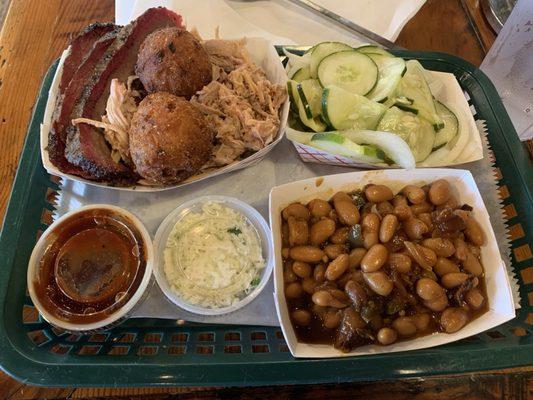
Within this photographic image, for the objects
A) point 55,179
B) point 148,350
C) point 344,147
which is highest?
point 344,147

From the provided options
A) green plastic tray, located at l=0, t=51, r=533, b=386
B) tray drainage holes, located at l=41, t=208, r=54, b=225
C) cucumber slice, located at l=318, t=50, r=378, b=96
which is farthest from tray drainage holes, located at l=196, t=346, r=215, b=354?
cucumber slice, located at l=318, t=50, r=378, b=96

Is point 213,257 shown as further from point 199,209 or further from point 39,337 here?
point 39,337

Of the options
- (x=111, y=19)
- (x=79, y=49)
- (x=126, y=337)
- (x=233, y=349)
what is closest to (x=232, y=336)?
(x=233, y=349)

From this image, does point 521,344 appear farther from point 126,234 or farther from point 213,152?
point 126,234

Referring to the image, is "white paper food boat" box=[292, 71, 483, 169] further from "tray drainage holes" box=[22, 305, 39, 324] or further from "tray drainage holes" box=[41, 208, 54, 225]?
"tray drainage holes" box=[22, 305, 39, 324]

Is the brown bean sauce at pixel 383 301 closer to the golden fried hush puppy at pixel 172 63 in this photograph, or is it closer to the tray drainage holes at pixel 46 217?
the golden fried hush puppy at pixel 172 63

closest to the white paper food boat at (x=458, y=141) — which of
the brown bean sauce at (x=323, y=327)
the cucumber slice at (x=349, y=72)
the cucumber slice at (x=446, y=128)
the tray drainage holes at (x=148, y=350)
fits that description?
the cucumber slice at (x=446, y=128)
